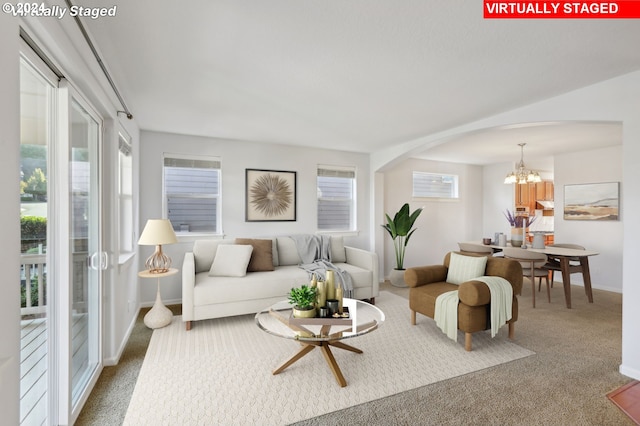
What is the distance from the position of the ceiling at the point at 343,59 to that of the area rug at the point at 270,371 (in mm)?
2291

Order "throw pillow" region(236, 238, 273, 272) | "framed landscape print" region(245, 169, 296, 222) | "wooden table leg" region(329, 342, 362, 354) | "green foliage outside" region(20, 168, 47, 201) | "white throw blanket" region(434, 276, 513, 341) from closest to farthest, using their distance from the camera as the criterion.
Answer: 1. "green foliage outside" region(20, 168, 47, 201)
2. "wooden table leg" region(329, 342, 362, 354)
3. "white throw blanket" region(434, 276, 513, 341)
4. "throw pillow" region(236, 238, 273, 272)
5. "framed landscape print" region(245, 169, 296, 222)

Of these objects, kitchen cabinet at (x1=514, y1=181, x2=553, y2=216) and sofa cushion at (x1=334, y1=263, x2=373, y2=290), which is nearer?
sofa cushion at (x1=334, y1=263, x2=373, y2=290)

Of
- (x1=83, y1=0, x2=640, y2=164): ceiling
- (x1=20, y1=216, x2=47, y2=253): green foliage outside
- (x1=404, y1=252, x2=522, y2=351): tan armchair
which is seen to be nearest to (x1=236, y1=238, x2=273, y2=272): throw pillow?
(x1=83, y1=0, x2=640, y2=164): ceiling

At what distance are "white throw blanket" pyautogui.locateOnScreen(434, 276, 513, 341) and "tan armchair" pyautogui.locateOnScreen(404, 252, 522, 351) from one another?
0.06 metres

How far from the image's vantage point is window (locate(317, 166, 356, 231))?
17.3 feet

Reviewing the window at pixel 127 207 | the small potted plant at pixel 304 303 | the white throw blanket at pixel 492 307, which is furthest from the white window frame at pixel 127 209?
the white throw blanket at pixel 492 307

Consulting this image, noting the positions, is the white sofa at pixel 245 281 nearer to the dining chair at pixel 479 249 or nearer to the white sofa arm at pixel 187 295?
the white sofa arm at pixel 187 295

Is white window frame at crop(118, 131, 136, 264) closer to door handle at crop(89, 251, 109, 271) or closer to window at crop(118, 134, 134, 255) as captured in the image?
window at crop(118, 134, 134, 255)

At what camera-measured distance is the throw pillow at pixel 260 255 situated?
394 centimetres

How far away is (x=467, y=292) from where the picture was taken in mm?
2709

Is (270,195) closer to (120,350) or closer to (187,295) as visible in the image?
(187,295)

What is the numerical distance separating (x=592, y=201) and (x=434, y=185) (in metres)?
2.50

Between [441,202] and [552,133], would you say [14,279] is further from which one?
[441,202]

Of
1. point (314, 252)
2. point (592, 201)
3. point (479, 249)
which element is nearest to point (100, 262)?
point (314, 252)
